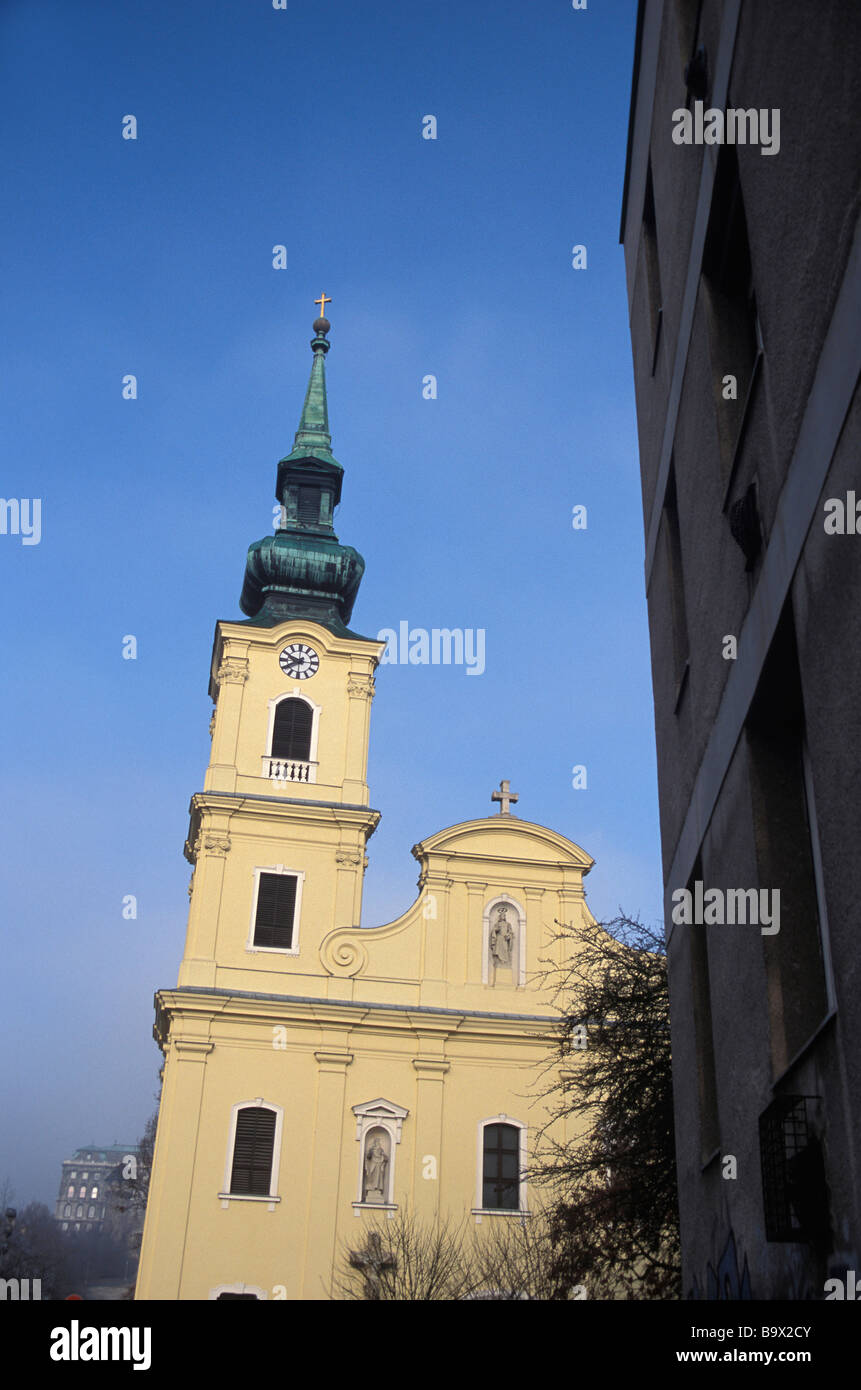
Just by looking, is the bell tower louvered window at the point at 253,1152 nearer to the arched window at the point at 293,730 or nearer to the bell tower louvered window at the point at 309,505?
the arched window at the point at 293,730

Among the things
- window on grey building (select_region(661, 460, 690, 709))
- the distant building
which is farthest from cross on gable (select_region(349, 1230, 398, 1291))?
the distant building

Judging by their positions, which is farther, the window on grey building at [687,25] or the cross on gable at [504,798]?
the cross on gable at [504,798]

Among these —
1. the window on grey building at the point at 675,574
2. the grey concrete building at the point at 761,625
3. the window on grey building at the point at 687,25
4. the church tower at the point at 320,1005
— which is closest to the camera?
the grey concrete building at the point at 761,625

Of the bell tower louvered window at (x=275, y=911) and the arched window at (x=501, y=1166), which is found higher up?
the bell tower louvered window at (x=275, y=911)

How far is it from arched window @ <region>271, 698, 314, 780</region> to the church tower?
58 mm

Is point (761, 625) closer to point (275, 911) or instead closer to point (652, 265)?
point (652, 265)

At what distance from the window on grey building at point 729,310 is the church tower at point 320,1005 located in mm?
23325

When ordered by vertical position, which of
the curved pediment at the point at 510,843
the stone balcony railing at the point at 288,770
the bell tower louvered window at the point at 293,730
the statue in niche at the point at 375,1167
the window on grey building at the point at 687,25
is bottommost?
the statue in niche at the point at 375,1167

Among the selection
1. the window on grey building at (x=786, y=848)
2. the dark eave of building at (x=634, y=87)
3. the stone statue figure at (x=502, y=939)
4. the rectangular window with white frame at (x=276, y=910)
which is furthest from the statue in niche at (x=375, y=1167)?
the window on grey building at (x=786, y=848)

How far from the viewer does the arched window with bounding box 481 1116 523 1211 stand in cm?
2805

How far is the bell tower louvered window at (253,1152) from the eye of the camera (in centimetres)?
2736

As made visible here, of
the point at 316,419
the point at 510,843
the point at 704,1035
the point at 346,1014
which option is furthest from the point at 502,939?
the point at 704,1035
